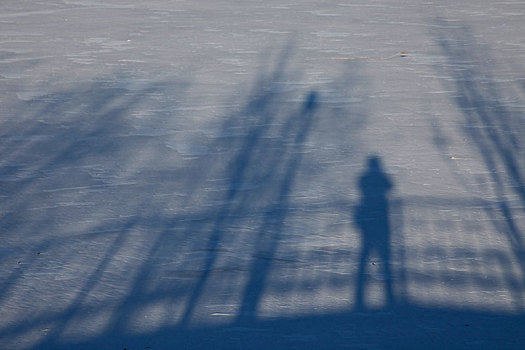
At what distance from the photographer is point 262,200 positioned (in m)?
A: 2.83

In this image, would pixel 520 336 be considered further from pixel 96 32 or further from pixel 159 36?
pixel 96 32

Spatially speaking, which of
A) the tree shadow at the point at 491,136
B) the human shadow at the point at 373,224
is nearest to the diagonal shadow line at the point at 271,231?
the human shadow at the point at 373,224

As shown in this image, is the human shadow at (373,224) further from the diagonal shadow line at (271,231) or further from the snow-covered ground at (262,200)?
the diagonal shadow line at (271,231)

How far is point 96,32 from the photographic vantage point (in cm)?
729

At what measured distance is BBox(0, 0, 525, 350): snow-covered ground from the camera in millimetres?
1938

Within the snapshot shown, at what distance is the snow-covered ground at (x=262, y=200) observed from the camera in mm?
1938

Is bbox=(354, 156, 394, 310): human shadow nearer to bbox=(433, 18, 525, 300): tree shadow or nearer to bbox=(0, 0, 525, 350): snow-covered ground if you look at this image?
bbox=(0, 0, 525, 350): snow-covered ground

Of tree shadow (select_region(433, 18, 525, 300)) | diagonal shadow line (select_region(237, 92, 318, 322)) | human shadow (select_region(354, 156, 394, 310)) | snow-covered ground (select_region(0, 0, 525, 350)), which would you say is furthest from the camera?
tree shadow (select_region(433, 18, 525, 300))

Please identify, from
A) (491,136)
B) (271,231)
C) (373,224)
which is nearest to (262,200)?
(271,231)

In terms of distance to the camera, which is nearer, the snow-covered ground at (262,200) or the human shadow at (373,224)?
the snow-covered ground at (262,200)

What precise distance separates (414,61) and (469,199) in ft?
10.7

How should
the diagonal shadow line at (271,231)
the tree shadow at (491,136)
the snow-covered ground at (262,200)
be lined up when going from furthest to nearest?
the tree shadow at (491,136) < the diagonal shadow line at (271,231) < the snow-covered ground at (262,200)

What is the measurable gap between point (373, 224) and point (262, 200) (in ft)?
1.87

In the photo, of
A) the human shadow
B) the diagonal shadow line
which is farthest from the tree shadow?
the diagonal shadow line
